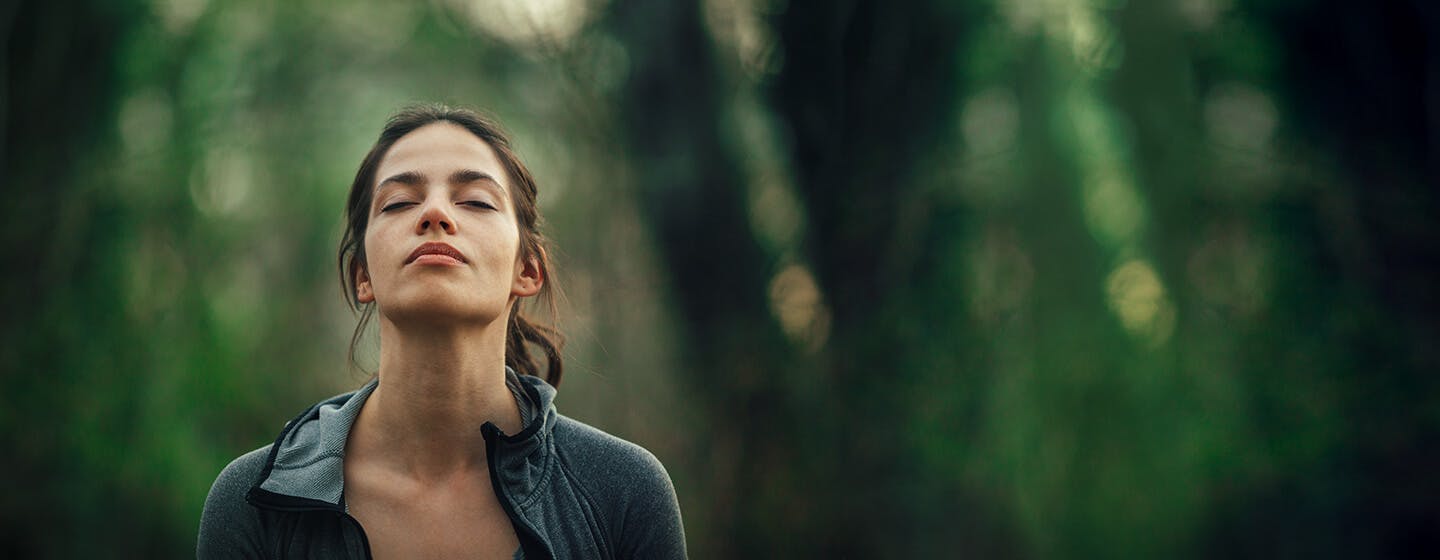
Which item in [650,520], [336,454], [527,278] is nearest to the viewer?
[336,454]

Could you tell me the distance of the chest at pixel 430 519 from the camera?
1864 mm

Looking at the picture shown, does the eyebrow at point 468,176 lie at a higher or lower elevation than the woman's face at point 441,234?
higher

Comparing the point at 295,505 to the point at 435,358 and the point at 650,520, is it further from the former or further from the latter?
the point at 650,520

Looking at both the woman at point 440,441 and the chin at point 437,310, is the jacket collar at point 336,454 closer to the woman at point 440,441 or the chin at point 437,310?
the woman at point 440,441

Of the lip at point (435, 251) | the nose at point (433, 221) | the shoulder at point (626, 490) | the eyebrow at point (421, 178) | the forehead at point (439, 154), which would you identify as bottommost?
the shoulder at point (626, 490)

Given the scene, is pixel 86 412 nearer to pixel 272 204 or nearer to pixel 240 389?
pixel 240 389

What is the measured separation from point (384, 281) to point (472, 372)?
22 centimetres

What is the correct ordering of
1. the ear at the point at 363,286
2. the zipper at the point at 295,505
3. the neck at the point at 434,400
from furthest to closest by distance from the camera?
the ear at the point at 363,286 < the neck at the point at 434,400 < the zipper at the point at 295,505

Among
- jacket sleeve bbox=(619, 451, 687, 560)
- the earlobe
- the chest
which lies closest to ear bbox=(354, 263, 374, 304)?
the earlobe

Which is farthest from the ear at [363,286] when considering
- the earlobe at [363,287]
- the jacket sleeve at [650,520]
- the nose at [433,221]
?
the jacket sleeve at [650,520]

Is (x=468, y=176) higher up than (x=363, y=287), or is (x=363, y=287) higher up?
(x=468, y=176)

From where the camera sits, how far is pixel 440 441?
76.7 inches

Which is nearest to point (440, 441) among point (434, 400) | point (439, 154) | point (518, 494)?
point (434, 400)

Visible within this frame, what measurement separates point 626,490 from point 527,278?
1.44 feet
